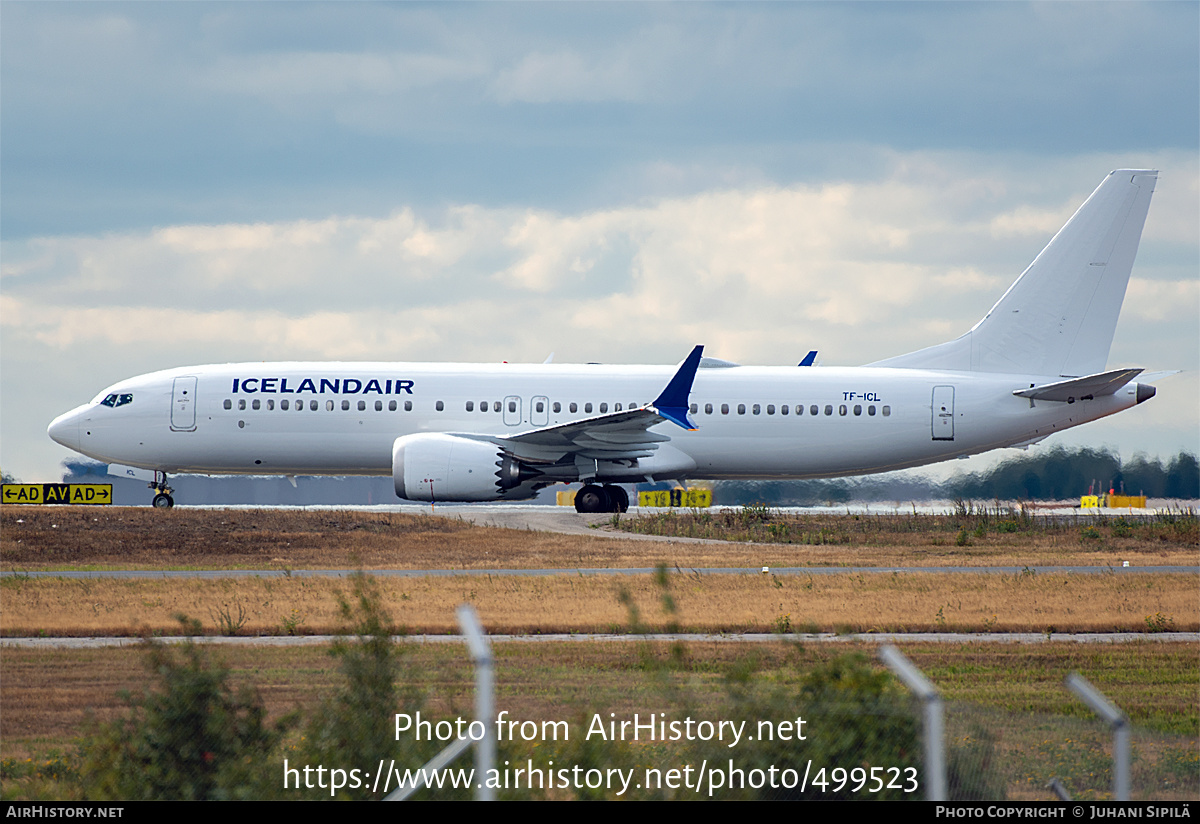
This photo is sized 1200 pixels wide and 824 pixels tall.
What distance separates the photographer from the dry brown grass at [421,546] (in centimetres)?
2803

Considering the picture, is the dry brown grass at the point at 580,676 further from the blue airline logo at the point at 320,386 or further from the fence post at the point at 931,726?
the blue airline logo at the point at 320,386

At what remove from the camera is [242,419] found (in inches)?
1471

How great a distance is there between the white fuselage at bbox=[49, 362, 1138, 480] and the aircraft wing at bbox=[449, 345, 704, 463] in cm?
81

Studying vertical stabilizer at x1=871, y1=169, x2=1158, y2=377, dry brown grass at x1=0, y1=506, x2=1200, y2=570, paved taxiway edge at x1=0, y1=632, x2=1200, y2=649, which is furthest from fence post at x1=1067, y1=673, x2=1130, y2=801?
vertical stabilizer at x1=871, y1=169, x2=1158, y2=377

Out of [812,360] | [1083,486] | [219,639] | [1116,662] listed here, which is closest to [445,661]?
[219,639]

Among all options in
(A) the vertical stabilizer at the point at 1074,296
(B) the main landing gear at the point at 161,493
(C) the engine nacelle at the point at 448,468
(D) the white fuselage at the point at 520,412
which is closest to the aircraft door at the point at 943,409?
(D) the white fuselage at the point at 520,412

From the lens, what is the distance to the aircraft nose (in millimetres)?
39156

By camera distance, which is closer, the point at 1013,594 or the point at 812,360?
the point at 1013,594

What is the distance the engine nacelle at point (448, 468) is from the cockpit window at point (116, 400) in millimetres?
9037

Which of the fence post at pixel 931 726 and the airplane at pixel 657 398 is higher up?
the airplane at pixel 657 398

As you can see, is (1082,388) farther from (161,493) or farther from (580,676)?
(161,493)

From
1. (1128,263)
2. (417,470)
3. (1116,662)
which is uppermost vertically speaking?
(1128,263)
